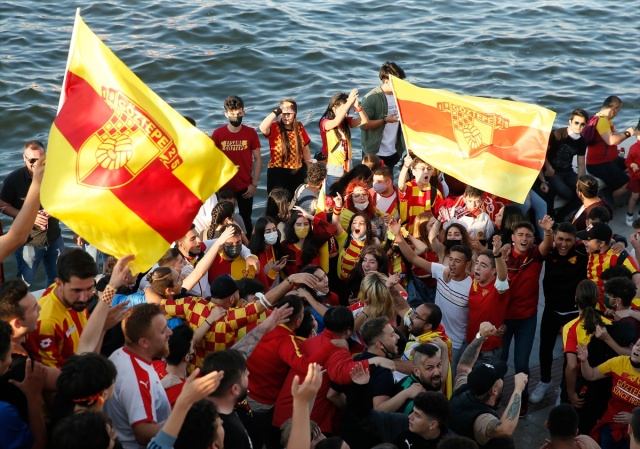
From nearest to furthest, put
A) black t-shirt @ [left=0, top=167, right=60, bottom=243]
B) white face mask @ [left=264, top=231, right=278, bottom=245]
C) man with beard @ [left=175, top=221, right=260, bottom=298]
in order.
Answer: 1. man with beard @ [left=175, top=221, right=260, bottom=298]
2. white face mask @ [left=264, top=231, right=278, bottom=245]
3. black t-shirt @ [left=0, top=167, right=60, bottom=243]

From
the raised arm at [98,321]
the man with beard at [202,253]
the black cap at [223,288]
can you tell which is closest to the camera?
the raised arm at [98,321]

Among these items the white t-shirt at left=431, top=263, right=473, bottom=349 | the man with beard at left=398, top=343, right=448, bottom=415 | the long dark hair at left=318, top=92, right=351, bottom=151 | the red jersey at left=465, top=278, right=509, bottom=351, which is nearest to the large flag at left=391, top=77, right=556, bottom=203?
the white t-shirt at left=431, top=263, right=473, bottom=349

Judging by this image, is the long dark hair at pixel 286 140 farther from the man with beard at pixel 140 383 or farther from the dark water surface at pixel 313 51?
the man with beard at pixel 140 383

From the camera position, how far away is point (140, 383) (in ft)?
18.6

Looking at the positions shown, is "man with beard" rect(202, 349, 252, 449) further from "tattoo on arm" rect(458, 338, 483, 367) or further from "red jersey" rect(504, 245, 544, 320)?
"red jersey" rect(504, 245, 544, 320)

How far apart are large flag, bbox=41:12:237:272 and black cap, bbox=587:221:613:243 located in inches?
145

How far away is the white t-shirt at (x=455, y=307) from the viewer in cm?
860

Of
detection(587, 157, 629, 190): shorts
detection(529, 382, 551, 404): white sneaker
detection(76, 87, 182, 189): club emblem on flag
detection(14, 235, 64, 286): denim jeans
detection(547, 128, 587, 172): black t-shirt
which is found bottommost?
detection(529, 382, 551, 404): white sneaker

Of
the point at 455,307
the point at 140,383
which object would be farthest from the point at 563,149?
the point at 140,383

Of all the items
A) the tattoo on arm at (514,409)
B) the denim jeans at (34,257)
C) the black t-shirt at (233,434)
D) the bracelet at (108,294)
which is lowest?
the denim jeans at (34,257)

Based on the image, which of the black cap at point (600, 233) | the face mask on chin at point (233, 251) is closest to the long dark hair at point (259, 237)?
the face mask on chin at point (233, 251)

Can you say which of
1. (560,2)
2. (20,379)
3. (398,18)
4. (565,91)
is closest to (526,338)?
(20,379)

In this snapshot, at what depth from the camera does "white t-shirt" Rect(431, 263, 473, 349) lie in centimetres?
860

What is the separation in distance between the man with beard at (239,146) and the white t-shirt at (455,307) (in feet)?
11.4
